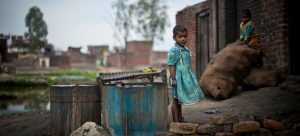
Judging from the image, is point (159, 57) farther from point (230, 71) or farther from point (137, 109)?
point (137, 109)

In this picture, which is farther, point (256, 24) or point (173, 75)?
point (256, 24)

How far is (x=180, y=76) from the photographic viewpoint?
5.60m

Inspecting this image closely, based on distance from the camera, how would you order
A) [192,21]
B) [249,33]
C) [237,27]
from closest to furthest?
[249,33], [237,27], [192,21]

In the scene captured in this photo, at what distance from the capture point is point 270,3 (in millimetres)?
8641

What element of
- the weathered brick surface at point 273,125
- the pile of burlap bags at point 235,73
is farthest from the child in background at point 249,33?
the weathered brick surface at point 273,125

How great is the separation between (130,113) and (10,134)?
313 centimetres

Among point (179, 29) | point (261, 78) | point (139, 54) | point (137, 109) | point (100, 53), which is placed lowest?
point (137, 109)

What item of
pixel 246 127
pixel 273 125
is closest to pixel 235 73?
pixel 273 125

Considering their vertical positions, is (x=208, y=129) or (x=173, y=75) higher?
(x=173, y=75)

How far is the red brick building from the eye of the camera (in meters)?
8.14

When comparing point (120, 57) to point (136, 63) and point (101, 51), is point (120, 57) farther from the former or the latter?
point (101, 51)

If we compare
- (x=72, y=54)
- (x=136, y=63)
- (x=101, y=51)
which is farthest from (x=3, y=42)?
(x=101, y=51)

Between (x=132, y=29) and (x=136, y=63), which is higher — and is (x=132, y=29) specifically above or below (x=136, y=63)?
above

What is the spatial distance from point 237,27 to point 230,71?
3511 mm
